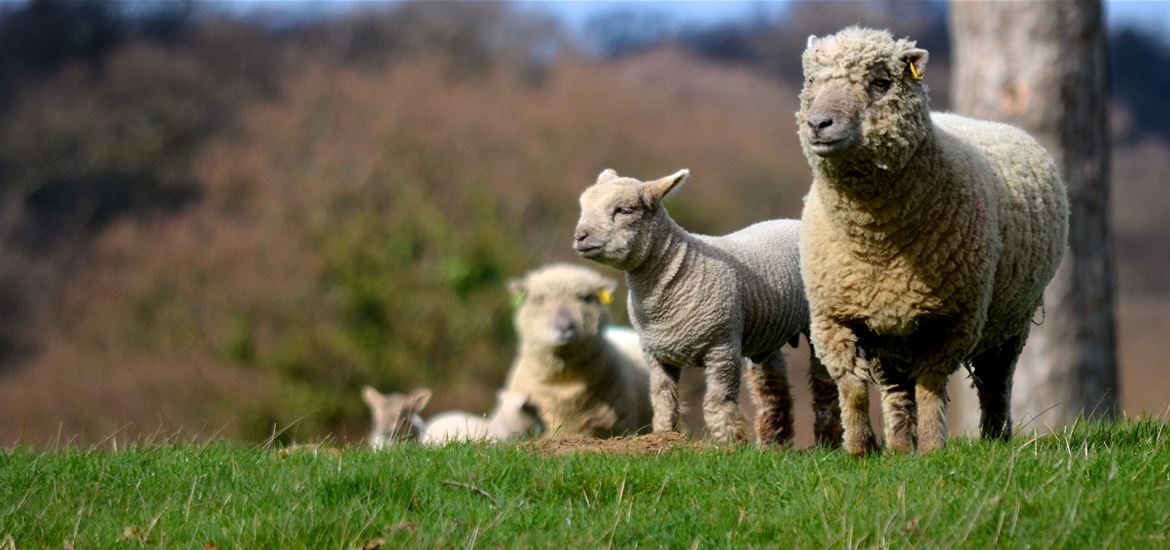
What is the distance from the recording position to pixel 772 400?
26.3 feet

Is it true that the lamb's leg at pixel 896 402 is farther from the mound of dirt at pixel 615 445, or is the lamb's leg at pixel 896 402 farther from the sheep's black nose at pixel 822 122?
the sheep's black nose at pixel 822 122

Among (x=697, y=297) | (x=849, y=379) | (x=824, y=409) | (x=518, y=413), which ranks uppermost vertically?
(x=697, y=297)

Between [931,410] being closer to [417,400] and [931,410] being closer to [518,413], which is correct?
[518,413]

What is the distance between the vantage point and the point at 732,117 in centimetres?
3052

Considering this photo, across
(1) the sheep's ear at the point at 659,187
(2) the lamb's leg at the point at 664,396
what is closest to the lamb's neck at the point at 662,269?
(1) the sheep's ear at the point at 659,187

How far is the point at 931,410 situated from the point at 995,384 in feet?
3.57

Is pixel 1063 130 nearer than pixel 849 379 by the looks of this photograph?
No

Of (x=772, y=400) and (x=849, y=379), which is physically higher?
(x=849, y=379)

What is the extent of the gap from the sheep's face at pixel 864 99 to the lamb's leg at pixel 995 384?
1658mm

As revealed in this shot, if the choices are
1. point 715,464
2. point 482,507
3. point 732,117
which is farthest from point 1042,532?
point 732,117

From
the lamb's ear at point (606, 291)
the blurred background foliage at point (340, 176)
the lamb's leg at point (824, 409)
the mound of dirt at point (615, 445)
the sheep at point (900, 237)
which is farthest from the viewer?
the blurred background foliage at point (340, 176)

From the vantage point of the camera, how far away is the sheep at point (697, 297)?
24.2 ft

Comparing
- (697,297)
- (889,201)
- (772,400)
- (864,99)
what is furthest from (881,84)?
(772,400)

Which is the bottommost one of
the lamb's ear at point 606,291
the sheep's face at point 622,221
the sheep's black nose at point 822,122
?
the lamb's ear at point 606,291
